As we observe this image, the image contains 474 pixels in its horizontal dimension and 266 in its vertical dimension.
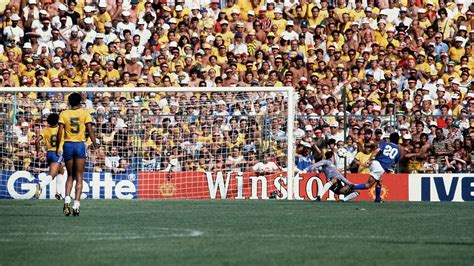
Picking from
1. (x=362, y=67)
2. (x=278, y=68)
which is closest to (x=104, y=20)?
(x=278, y=68)

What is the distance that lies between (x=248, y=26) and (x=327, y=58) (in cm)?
237

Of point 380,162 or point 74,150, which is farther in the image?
point 380,162

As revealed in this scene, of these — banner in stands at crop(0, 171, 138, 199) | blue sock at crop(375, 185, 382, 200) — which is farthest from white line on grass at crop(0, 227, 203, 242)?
banner in stands at crop(0, 171, 138, 199)

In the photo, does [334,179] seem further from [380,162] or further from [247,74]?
[247,74]

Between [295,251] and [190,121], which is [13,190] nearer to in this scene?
[190,121]

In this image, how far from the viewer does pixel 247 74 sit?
94.1ft

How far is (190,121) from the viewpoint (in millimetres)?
26766

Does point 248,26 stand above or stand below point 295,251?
above

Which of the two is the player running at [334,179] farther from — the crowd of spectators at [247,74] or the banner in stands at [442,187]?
the banner in stands at [442,187]

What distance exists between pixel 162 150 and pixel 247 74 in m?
3.50

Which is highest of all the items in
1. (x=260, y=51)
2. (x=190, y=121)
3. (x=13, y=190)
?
(x=260, y=51)

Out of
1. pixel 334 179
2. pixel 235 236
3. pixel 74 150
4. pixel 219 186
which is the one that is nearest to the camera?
pixel 235 236

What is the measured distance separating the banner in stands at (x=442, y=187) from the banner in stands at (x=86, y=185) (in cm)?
667

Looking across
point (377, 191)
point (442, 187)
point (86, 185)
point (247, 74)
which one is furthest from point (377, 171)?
point (86, 185)
